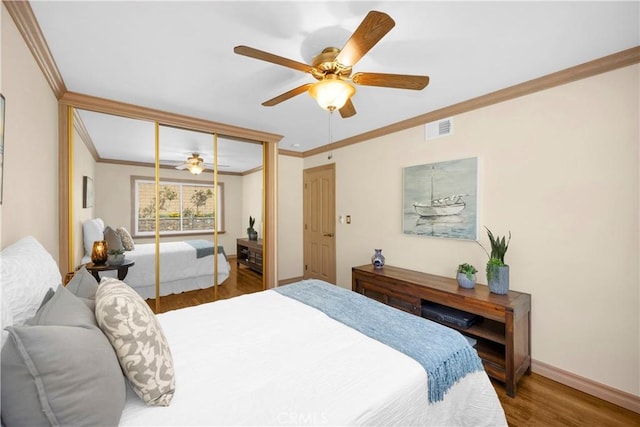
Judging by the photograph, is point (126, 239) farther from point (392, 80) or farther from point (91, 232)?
point (392, 80)

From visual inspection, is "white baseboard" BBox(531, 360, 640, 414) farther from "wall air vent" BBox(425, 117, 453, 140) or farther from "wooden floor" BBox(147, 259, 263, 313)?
"wooden floor" BBox(147, 259, 263, 313)

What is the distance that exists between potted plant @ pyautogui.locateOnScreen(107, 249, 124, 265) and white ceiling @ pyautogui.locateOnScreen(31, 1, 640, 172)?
1480 millimetres

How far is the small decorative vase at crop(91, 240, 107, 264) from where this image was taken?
247 cm

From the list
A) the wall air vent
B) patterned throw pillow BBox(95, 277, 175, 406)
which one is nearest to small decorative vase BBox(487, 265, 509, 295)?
the wall air vent

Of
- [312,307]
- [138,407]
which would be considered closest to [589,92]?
[312,307]

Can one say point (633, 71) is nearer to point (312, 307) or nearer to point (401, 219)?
point (401, 219)

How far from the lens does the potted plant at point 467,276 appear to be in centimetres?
239

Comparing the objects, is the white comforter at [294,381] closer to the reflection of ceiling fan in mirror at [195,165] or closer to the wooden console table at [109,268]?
the wooden console table at [109,268]

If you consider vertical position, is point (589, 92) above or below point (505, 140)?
above

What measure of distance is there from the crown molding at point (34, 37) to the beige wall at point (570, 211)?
3.17 m

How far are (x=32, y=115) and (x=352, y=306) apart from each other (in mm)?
2414

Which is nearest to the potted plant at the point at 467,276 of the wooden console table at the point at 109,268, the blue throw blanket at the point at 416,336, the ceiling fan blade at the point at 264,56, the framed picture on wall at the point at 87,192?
the blue throw blanket at the point at 416,336

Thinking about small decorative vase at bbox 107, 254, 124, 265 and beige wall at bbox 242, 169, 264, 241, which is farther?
beige wall at bbox 242, 169, 264, 241

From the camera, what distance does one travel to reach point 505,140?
7.90ft
